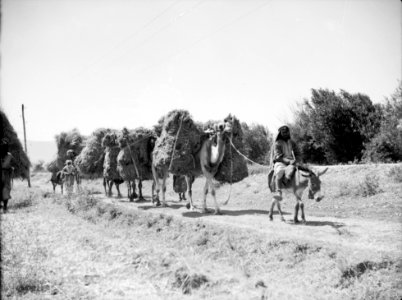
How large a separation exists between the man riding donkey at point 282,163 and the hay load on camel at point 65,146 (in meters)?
17.1

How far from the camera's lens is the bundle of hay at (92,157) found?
24.2 metres

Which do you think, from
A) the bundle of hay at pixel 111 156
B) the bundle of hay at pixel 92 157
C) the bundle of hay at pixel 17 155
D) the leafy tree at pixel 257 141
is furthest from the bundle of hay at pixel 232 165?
the leafy tree at pixel 257 141

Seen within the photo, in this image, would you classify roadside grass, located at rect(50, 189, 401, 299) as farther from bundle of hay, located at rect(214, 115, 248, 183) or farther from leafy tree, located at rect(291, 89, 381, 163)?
leafy tree, located at rect(291, 89, 381, 163)

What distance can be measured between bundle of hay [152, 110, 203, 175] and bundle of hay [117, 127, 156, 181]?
383 cm

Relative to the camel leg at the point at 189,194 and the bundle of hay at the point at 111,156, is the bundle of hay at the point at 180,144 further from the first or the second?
the bundle of hay at the point at 111,156

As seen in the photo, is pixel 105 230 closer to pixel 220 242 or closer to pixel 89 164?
pixel 220 242

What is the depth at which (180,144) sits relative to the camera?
47.8ft

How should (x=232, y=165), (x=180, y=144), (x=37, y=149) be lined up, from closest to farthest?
(x=37, y=149) → (x=232, y=165) → (x=180, y=144)

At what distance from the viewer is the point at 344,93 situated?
3600 cm

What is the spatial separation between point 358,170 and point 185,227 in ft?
42.4

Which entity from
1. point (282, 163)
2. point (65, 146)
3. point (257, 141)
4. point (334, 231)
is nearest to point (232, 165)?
point (282, 163)

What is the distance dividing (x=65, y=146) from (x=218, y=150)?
1597cm

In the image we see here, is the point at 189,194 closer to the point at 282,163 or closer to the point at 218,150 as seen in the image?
the point at 218,150

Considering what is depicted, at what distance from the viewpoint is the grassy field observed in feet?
21.5
